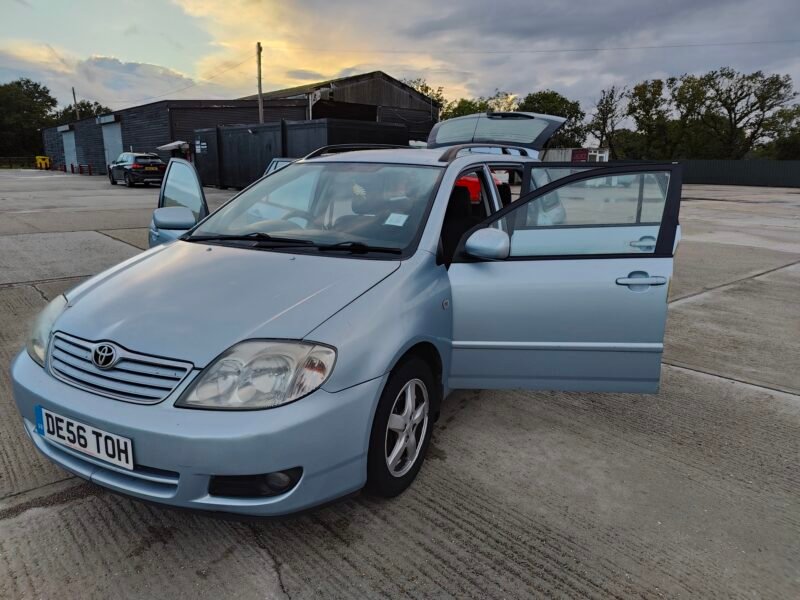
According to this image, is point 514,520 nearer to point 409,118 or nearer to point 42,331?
point 42,331

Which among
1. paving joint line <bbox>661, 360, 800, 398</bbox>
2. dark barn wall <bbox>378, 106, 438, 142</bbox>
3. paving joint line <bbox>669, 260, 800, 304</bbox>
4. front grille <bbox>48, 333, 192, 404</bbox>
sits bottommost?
paving joint line <bbox>661, 360, 800, 398</bbox>

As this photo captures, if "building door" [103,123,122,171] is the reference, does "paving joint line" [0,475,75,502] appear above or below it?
below

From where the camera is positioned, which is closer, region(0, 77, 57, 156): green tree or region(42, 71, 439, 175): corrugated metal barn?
region(42, 71, 439, 175): corrugated metal barn

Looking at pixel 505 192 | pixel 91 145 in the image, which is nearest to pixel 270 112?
pixel 91 145

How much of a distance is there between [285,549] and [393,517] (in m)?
0.47

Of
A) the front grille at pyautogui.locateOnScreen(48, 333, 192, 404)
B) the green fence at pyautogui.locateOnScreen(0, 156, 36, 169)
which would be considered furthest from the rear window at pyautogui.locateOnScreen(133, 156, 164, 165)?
the green fence at pyautogui.locateOnScreen(0, 156, 36, 169)

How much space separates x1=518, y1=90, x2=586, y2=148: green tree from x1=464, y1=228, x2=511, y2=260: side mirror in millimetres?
59559

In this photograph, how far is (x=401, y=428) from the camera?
7.72 ft

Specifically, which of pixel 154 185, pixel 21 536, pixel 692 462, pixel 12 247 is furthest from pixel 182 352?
pixel 154 185

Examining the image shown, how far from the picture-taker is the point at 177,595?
6.19ft

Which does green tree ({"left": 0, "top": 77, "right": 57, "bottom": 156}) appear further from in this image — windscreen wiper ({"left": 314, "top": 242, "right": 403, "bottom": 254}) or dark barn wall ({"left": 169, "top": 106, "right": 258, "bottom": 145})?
windscreen wiper ({"left": 314, "top": 242, "right": 403, "bottom": 254})

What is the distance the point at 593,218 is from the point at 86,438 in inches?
110

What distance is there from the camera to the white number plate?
6.18 feet

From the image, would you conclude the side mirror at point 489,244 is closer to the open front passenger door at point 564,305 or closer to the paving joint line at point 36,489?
the open front passenger door at point 564,305
